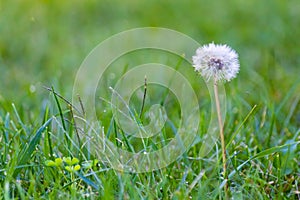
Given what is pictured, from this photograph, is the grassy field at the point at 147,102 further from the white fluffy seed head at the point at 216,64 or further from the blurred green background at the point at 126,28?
the white fluffy seed head at the point at 216,64

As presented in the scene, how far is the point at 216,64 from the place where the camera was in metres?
2.03

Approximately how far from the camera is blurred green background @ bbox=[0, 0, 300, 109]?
3.99m

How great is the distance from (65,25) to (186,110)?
2.46 metres

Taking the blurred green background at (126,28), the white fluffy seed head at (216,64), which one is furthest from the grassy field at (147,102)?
the white fluffy seed head at (216,64)

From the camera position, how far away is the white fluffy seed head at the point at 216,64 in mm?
2033

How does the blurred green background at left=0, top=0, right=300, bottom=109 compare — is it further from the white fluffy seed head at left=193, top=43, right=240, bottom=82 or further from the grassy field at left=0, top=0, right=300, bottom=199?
the white fluffy seed head at left=193, top=43, right=240, bottom=82

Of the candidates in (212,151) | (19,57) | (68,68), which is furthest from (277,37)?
(212,151)

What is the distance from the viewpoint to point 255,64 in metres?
4.43

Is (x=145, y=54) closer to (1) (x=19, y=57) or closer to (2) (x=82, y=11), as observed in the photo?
(1) (x=19, y=57)

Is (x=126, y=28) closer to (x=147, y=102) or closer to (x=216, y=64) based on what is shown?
(x=147, y=102)

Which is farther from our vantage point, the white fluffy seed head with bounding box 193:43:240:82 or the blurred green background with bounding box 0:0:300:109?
the blurred green background with bounding box 0:0:300:109

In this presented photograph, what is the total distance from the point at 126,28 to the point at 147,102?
6.68ft

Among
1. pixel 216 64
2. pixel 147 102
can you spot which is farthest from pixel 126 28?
pixel 216 64

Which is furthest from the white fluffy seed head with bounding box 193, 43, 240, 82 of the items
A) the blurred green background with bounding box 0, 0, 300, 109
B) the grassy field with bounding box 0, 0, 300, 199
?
the blurred green background with bounding box 0, 0, 300, 109
